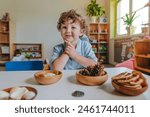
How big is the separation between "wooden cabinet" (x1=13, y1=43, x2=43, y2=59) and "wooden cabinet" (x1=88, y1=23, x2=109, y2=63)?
1.59m

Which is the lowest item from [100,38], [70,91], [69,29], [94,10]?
[70,91]

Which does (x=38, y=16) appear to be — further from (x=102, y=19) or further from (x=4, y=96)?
A: (x=4, y=96)

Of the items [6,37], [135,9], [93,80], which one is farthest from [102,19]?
[93,80]

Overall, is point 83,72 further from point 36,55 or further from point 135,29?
point 36,55

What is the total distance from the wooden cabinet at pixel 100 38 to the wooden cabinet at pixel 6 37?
224 cm

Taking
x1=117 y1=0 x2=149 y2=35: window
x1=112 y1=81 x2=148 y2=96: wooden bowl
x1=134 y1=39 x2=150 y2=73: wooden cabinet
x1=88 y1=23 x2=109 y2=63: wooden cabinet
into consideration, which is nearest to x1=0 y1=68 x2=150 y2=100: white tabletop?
x1=112 y1=81 x2=148 y2=96: wooden bowl

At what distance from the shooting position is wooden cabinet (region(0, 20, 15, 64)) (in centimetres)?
434

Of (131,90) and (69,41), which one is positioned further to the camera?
(69,41)

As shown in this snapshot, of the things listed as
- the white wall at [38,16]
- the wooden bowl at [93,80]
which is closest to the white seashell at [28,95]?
the wooden bowl at [93,80]

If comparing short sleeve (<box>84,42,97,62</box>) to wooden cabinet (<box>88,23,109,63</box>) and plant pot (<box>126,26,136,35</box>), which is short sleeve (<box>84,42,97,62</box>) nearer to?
plant pot (<box>126,26,136,35</box>)

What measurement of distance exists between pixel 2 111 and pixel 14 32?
177 inches

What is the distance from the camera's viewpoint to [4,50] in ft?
14.5

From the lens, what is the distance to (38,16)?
4762mm

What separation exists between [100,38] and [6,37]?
2.75 meters
